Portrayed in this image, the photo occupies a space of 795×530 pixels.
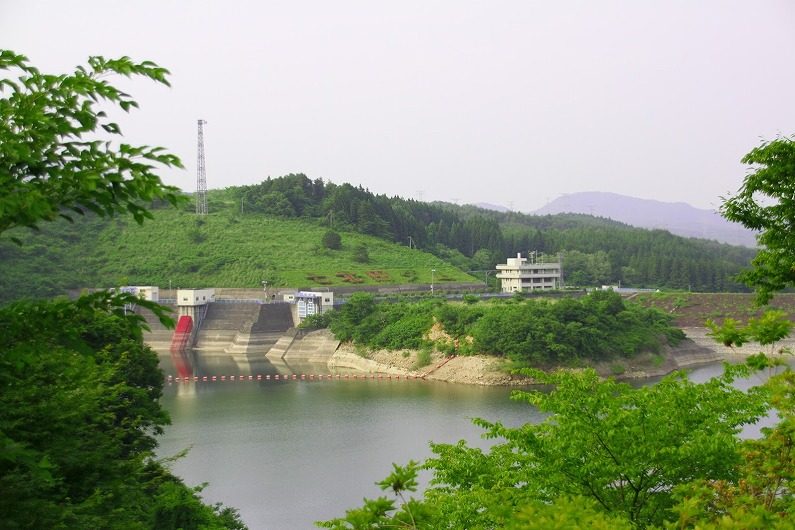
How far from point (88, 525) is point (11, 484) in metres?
1.01

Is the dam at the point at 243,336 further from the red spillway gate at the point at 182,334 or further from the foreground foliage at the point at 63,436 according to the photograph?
the foreground foliage at the point at 63,436

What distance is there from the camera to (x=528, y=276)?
5394cm

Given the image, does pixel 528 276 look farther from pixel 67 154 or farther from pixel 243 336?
pixel 67 154

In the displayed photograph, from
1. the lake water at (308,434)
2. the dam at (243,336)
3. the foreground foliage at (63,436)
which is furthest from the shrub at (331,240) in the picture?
the foreground foliage at (63,436)

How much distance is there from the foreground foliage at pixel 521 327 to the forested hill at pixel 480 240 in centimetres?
1856

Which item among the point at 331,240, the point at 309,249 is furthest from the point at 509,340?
the point at 309,249

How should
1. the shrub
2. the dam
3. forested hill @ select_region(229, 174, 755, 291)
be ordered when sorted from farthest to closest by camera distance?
forested hill @ select_region(229, 174, 755, 291)
the shrub
the dam

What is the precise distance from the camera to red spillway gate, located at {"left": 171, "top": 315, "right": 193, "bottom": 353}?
44.3m

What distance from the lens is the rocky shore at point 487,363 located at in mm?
33938

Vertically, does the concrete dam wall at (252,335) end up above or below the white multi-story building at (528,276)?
below

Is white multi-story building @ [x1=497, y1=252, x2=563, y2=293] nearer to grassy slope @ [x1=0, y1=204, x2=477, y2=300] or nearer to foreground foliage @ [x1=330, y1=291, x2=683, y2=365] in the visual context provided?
grassy slope @ [x1=0, y1=204, x2=477, y2=300]

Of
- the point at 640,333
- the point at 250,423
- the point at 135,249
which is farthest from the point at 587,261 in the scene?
the point at 250,423

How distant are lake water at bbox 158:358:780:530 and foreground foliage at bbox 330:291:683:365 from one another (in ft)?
9.48

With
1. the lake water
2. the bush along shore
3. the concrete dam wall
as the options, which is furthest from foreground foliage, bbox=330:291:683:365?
the lake water
